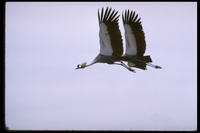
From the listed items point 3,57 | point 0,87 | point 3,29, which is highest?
point 3,29

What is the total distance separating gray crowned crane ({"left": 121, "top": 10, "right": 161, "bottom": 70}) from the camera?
24.9m

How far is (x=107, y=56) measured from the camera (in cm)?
2408

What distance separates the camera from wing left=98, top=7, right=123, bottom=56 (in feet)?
78.1

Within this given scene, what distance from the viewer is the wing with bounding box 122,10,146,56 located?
25.0 metres

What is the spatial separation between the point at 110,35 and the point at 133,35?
73.8 inches

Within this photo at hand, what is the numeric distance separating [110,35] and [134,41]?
1.94 m

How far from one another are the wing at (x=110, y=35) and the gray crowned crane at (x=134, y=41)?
1.16m

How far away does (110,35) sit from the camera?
23.8 m

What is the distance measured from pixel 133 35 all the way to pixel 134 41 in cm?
35

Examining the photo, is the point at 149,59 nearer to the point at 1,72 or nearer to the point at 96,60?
the point at 96,60

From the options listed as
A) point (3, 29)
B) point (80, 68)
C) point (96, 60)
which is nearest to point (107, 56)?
point (96, 60)

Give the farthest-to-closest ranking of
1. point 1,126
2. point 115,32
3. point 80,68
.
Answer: point 80,68, point 115,32, point 1,126

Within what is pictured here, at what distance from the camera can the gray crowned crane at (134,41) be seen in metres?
24.9

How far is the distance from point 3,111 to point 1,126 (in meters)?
0.71
